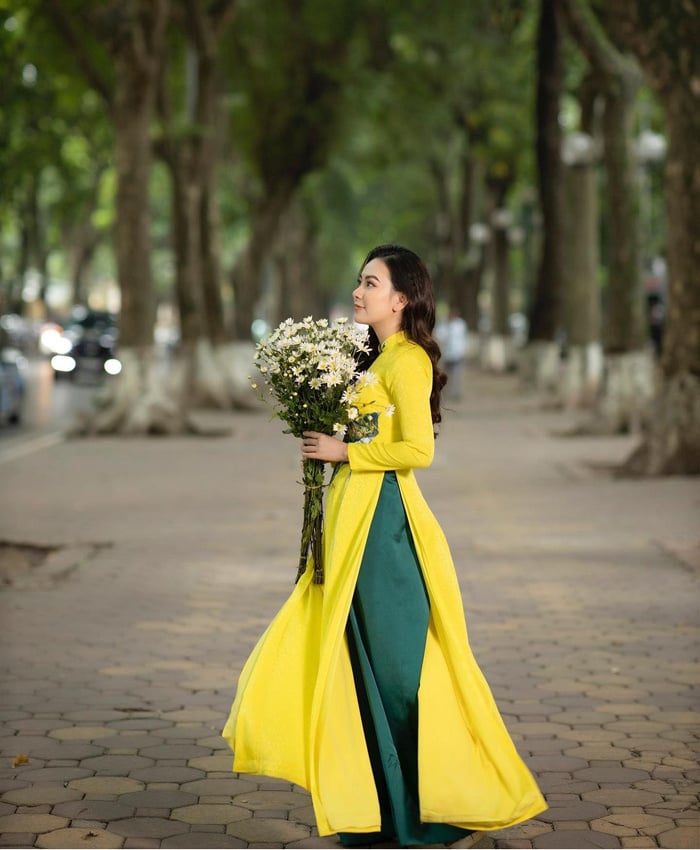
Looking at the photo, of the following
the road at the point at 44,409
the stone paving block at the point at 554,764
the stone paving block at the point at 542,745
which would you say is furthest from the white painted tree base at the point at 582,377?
Answer: the stone paving block at the point at 554,764

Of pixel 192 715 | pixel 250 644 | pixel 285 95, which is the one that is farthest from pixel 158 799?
pixel 285 95

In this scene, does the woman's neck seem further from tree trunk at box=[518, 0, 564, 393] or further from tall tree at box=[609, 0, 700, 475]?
tree trunk at box=[518, 0, 564, 393]

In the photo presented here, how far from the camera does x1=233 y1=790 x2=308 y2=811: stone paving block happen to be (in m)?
5.74

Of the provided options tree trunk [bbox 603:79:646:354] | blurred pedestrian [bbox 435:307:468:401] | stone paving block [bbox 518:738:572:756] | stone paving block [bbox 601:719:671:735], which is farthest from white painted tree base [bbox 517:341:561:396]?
stone paving block [bbox 518:738:572:756]

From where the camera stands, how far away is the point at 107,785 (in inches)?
236

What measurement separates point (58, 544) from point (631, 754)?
670 centimetres

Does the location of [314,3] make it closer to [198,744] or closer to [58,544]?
[58,544]

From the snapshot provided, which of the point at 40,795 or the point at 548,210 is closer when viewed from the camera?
the point at 40,795

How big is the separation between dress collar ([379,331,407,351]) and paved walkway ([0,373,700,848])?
1413 millimetres

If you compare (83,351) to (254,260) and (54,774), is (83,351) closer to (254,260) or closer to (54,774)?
(254,260)

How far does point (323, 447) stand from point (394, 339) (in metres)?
0.39

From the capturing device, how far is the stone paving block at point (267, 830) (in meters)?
5.34

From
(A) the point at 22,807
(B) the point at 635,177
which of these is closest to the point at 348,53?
(B) the point at 635,177

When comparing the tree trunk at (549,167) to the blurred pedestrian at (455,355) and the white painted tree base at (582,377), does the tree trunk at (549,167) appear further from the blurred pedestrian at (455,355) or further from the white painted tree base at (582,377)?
the white painted tree base at (582,377)
